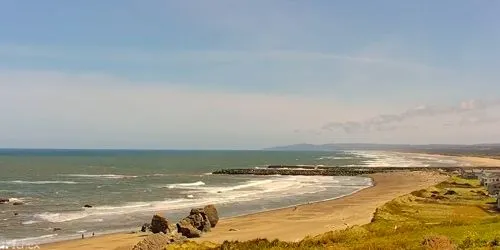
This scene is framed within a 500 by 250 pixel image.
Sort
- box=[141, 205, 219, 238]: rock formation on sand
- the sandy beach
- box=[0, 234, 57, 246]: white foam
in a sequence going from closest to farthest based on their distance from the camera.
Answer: box=[0, 234, 57, 246]: white foam → the sandy beach → box=[141, 205, 219, 238]: rock formation on sand

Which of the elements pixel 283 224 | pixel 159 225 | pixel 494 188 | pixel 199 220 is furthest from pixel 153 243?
pixel 494 188

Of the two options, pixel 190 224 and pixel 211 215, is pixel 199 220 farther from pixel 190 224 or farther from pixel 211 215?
pixel 211 215

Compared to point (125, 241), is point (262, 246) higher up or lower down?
higher up

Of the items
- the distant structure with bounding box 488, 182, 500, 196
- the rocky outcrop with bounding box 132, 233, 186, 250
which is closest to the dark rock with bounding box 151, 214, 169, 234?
the rocky outcrop with bounding box 132, 233, 186, 250

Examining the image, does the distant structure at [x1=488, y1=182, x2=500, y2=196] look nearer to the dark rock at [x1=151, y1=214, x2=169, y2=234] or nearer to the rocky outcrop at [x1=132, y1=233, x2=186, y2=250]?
the dark rock at [x1=151, y1=214, x2=169, y2=234]

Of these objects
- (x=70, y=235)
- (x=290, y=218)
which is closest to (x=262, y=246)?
(x=70, y=235)

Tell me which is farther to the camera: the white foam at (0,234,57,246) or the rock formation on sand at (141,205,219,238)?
the rock formation on sand at (141,205,219,238)

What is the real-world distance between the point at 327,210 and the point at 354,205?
223 inches

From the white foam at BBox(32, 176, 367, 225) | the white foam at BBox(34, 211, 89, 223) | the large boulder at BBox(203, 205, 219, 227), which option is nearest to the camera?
the large boulder at BBox(203, 205, 219, 227)

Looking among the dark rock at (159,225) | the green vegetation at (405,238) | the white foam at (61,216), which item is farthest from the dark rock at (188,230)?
the white foam at (61,216)

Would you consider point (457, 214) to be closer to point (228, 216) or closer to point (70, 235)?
point (228, 216)

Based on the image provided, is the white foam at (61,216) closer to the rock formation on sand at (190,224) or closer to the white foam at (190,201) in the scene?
the white foam at (190,201)

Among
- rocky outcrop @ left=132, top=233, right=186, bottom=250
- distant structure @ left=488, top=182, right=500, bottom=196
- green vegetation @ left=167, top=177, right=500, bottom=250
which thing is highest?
green vegetation @ left=167, top=177, right=500, bottom=250

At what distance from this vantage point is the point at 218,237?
3809cm
